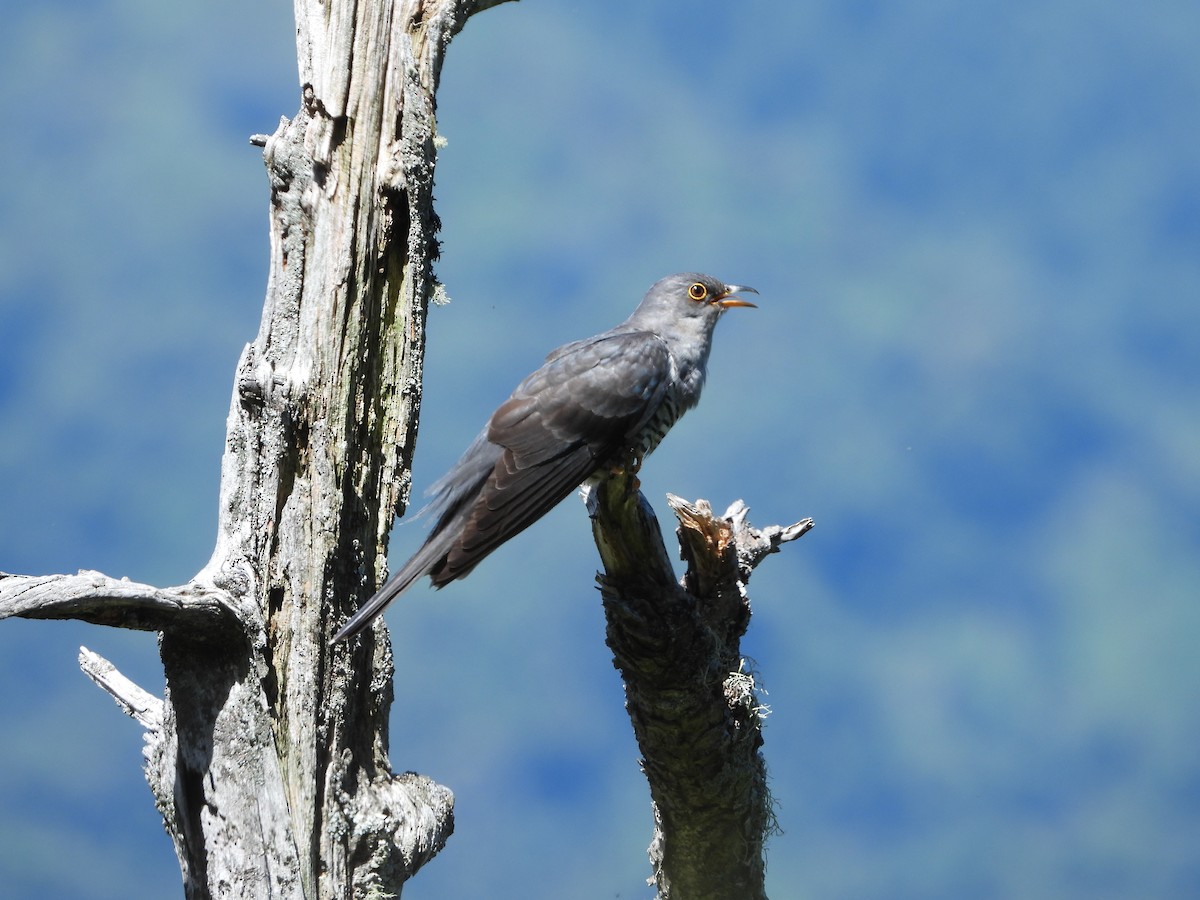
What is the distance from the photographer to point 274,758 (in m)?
3.24

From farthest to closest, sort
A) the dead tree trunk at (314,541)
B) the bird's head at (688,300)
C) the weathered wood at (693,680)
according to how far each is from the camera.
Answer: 1. the bird's head at (688,300)
2. the weathered wood at (693,680)
3. the dead tree trunk at (314,541)

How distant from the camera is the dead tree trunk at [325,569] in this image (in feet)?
10.6

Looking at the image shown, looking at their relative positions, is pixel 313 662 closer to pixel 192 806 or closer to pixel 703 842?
pixel 192 806

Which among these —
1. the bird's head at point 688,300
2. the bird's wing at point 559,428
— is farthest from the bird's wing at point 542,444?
the bird's head at point 688,300

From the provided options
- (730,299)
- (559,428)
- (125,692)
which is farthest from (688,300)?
(125,692)

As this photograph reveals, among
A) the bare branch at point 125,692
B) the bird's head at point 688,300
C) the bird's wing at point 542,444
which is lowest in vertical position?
the bare branch at point 125,692

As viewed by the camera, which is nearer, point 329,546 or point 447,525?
point 329,546

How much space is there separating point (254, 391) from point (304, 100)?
1080 mm

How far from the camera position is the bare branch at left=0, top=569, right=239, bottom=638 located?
9.29 ft

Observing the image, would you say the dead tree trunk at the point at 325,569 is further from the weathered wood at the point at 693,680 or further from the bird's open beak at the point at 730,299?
the bird's open beak at the point at 730,299

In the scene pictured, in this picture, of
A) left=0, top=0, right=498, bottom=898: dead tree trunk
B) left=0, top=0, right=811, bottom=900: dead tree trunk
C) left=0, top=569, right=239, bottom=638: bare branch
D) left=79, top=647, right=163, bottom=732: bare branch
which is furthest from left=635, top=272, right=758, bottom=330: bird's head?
left=79, top=647, right=163, bottom=732: bare branch

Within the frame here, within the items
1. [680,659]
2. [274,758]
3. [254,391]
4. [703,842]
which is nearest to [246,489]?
[254,391]

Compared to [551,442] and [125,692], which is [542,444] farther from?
[125,692]

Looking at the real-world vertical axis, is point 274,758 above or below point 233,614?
below
